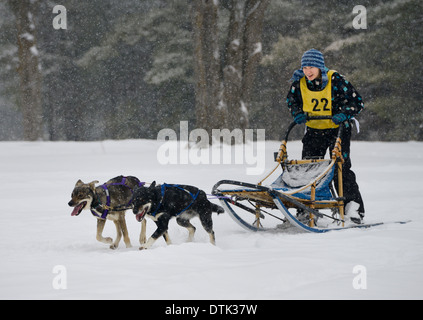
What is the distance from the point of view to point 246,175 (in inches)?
469

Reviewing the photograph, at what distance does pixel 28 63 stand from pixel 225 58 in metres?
9.27

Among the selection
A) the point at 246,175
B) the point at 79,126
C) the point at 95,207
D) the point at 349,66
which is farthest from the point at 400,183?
the point at 79,126

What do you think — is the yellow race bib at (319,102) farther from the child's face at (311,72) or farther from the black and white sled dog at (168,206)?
the black and white sled dog at (168,206)

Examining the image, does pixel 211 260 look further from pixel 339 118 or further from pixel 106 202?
pixel 339 118

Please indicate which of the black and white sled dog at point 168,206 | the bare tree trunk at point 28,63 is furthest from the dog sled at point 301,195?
the bare tree trunk at point 28,63

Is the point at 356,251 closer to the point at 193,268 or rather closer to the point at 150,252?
the point at 193,268

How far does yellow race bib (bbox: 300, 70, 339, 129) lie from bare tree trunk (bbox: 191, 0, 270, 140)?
34.6 feet

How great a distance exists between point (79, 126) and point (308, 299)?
31208 mm

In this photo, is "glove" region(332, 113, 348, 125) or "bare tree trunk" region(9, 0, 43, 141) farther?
"bare tree trunk" region(9, 0, 43, 141)

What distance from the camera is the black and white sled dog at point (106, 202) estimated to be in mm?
5391

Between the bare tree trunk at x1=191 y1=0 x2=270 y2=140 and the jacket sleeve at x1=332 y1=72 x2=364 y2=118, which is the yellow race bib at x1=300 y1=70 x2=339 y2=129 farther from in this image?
the bare tree trunk at x1=191 y1=0 x2=270 y2=140

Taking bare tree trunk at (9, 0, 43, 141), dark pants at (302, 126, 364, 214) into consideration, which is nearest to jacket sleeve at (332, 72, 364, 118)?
dark pants at (302, 126, 364, 214)

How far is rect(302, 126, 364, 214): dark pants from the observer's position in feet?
20.6
